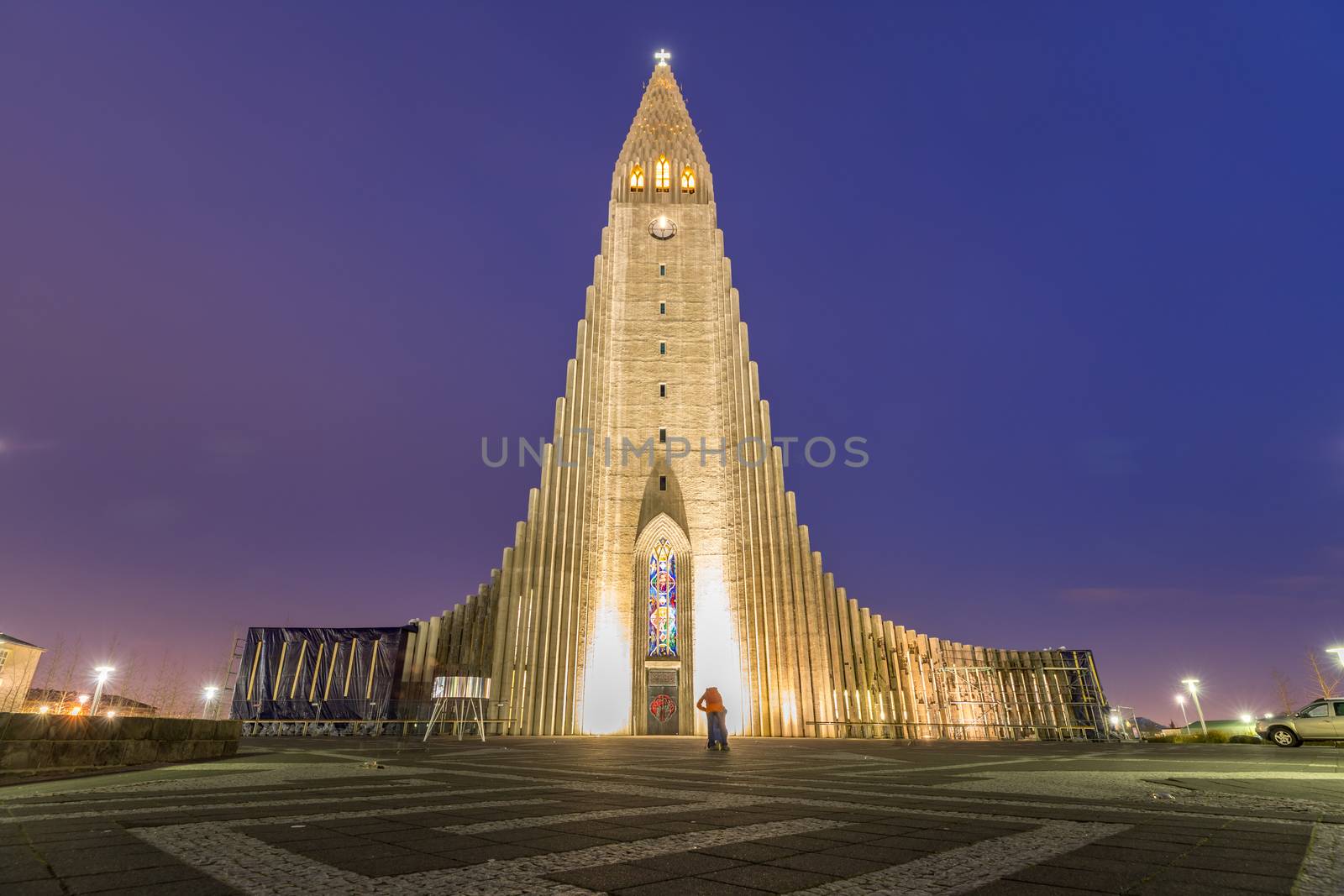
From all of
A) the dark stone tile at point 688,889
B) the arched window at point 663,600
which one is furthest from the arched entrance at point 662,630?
the dark stone tile at point 688,889

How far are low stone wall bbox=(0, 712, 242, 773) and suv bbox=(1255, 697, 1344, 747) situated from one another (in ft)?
83.0

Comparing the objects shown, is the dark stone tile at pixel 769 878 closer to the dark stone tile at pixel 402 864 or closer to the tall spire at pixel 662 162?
the dark stone tile at pixel 402 864

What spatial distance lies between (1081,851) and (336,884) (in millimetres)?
2852

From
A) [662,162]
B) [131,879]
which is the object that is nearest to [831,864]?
[131,879]

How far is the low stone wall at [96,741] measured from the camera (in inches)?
262

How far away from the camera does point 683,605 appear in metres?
26.8

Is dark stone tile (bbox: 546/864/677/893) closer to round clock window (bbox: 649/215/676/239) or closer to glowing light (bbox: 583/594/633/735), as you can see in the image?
glowing light (bbox: 583/594/633/735)

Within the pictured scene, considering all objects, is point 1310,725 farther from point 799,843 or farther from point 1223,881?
point 799,843

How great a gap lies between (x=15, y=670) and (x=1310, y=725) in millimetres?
59051

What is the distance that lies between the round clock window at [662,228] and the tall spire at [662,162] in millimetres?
1464

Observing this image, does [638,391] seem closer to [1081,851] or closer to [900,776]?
[900,776]

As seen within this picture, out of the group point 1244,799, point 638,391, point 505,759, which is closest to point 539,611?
point 638,391

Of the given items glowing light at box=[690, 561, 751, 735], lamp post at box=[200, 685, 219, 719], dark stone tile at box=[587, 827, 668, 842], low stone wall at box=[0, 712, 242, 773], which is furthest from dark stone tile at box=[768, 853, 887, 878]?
lamp post at box=[200, 685, 219, 719]

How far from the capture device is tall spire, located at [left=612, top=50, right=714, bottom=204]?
3431cm
